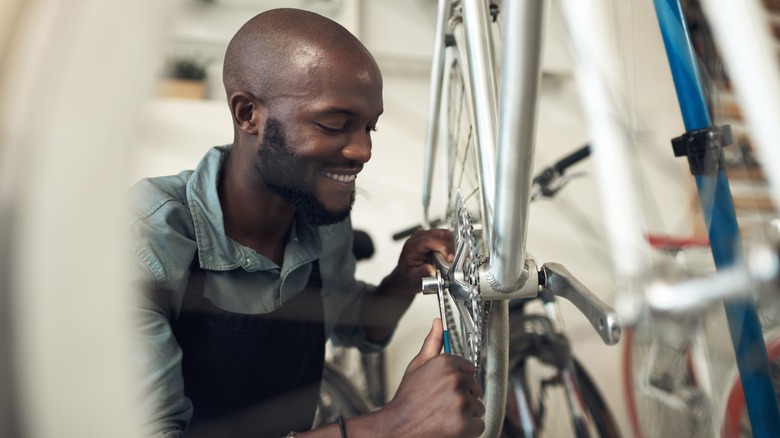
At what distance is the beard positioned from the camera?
0.99 feet

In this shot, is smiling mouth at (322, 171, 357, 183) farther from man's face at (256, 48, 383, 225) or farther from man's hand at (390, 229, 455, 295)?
man's hand at (390, 229, 455, 295)

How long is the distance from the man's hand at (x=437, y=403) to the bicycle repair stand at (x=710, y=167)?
161 mm

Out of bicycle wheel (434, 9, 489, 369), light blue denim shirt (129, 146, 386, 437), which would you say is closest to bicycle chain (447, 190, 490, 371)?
bicycle wheel (434, 9, 489, 369)

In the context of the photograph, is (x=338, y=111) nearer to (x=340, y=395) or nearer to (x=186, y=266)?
(x=186, y=266)

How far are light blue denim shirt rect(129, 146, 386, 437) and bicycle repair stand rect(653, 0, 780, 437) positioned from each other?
0.87ft

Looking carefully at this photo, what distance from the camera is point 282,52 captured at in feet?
0.95

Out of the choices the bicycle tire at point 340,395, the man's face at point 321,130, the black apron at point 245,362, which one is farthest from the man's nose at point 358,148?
the bicycle tire at point 340,395

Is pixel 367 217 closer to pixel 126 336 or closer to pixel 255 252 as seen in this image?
pixel 255 252

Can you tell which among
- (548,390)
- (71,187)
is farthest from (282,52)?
(548,390)

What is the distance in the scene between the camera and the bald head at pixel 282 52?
0.29 meters

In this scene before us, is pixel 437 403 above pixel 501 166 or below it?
below

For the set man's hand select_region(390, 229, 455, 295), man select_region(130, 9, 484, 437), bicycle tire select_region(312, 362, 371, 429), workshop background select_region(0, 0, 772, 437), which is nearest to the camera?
workshop background select_region(0, 0, 772, 437)

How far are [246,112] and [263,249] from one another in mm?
103

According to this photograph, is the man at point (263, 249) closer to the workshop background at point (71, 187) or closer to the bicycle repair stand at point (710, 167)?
the workshop background at point (71, 187)
